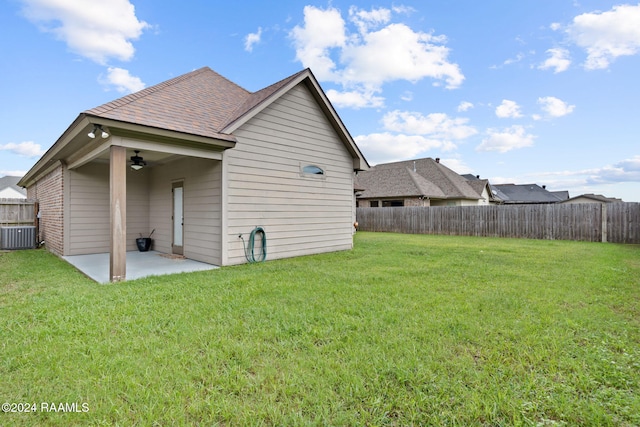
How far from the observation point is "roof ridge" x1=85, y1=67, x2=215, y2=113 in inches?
220

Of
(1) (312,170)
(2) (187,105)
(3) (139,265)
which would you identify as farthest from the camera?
(1) (312,170)

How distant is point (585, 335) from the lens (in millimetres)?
3119

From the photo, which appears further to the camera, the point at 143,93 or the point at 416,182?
the point at 416,182

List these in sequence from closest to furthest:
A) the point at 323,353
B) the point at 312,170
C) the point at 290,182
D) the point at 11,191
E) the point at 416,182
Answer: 1. the point at 323,353
2. the point at 290,182
3. the point at 312,170
4. the point at 416,182
5. the point at 11,191

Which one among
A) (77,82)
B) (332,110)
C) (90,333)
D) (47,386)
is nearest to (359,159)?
(332,110)

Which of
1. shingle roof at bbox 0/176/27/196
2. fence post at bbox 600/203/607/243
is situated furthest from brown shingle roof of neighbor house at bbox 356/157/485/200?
shingle roof at bbox 0/176/27/196

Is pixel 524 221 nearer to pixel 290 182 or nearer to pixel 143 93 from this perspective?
pixel 290 182

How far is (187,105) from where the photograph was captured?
7.39 meters

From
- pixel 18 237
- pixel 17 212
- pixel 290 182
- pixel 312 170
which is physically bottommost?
pixel 18 237

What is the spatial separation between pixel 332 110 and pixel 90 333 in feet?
25.6

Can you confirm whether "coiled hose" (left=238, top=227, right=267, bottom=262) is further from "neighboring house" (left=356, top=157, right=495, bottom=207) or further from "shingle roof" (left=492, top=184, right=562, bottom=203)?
"shingle roof" (left=492, top=184, right=562, bottom=203)

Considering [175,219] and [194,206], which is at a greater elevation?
[194,206]

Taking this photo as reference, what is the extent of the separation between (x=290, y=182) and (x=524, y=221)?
1261cm

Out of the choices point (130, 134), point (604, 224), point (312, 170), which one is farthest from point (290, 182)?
point (604, 224)
